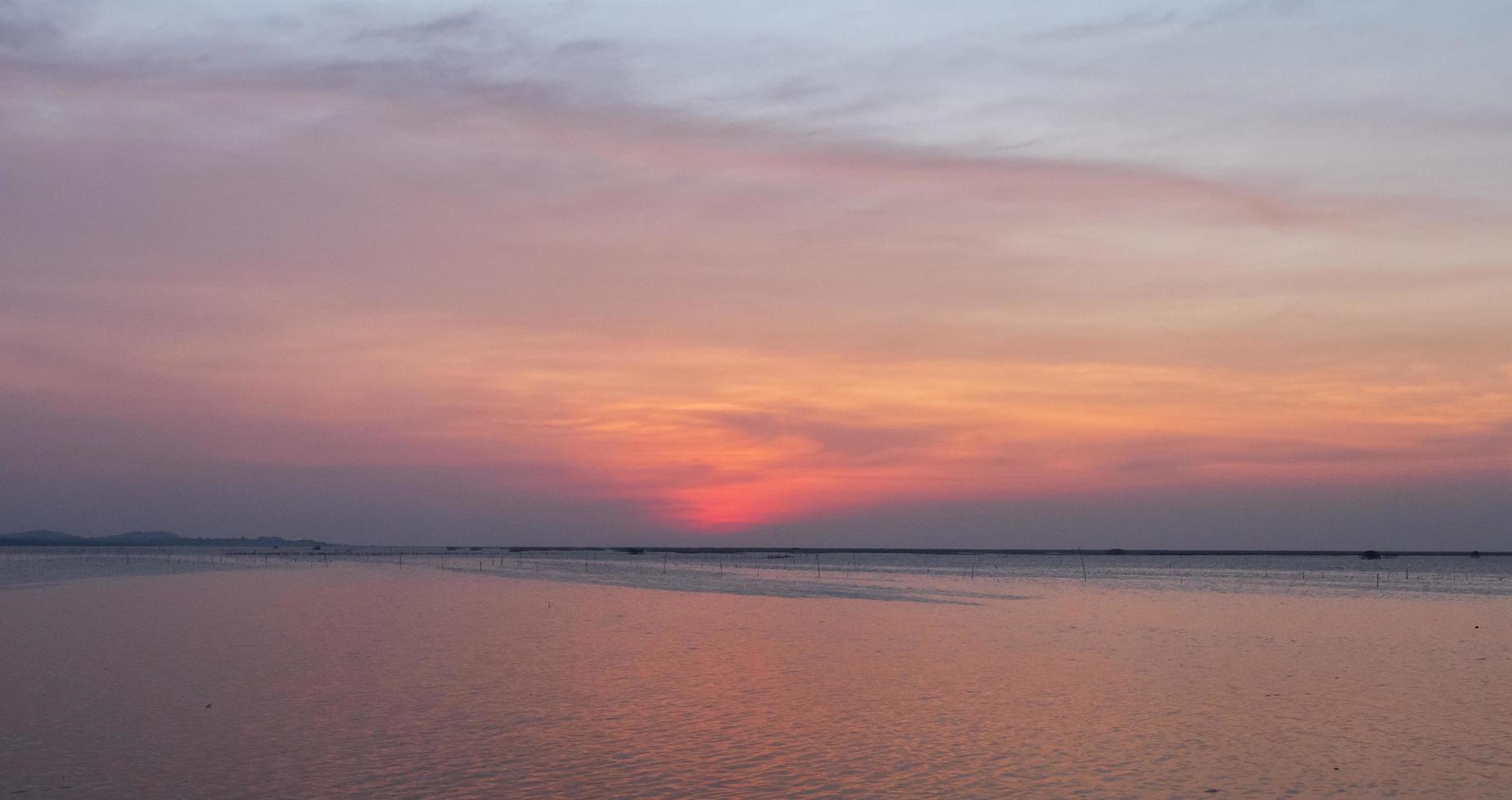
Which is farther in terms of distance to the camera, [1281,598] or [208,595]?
[1281,598]

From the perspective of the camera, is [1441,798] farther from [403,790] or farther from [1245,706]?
[403,790]

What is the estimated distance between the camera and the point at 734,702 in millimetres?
27469

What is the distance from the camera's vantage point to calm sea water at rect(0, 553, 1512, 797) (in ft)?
64.6

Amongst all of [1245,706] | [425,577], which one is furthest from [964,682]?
[425,577]

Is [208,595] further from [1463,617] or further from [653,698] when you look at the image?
[1463,617]

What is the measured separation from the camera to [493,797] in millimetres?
17984

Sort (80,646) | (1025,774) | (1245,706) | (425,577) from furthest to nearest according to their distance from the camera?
1. (425,577)
2. (80,646)
3. (1245,706)
4. (1025,774)

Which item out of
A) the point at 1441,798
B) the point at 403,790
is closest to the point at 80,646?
the point at 403,790

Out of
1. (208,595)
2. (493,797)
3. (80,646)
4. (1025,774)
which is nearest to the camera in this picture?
(493,797)

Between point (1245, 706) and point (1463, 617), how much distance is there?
3955 centimetres

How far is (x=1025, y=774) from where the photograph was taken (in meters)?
20.1

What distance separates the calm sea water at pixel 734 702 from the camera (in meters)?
19.7

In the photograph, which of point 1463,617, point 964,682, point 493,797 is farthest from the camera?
point 1463,617

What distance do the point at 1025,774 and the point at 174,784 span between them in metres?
13.9
